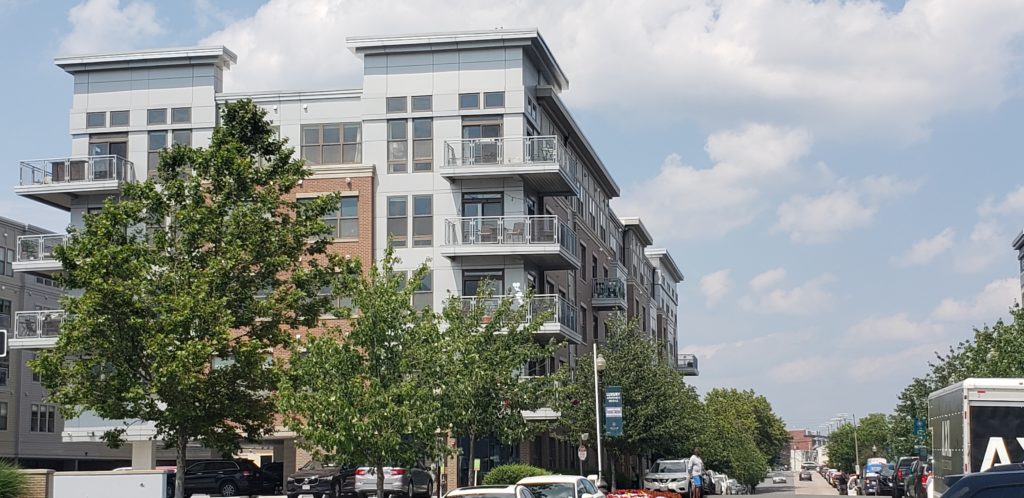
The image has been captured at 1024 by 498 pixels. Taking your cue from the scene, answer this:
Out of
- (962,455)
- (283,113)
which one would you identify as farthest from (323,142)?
(962,455)

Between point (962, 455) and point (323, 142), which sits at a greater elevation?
point (323, 142)

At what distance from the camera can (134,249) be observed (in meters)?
29.6

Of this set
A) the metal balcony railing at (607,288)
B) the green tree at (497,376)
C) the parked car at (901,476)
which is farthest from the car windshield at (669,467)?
the metal balcony railing at (607,288)

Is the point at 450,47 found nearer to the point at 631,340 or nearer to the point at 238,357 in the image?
the point at 631,340

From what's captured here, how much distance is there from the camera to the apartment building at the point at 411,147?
48.6 meters

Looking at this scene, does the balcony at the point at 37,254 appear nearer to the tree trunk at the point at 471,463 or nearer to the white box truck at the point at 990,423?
the tree trunk at the point at 471,463

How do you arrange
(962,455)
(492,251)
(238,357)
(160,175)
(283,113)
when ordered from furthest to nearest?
(283,113), (492,251), (160,175), (238,357), (962,455)

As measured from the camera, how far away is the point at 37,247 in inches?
2014

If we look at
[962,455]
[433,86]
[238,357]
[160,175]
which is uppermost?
[433,86]

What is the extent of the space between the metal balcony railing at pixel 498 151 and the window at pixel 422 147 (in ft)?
3.57

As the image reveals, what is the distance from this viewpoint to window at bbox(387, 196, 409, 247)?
49625 millimetres

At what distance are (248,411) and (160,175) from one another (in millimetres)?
6342

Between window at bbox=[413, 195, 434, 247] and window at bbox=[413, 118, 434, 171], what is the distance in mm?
1216

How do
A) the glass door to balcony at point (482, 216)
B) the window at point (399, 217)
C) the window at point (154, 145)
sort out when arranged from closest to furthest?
the glass door to balcony at point (482, 216)
the window at point (399, 217)
the window at point (154, 145)
